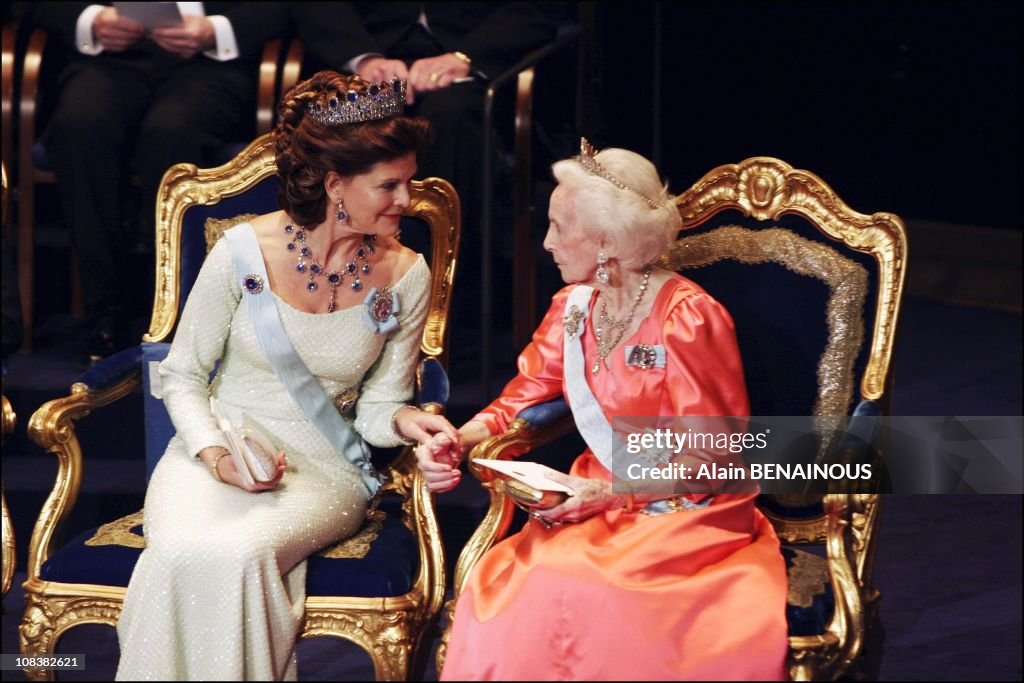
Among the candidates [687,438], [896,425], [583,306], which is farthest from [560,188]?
[896,425]

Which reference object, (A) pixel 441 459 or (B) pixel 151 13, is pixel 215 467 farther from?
(B) pixel 151 13

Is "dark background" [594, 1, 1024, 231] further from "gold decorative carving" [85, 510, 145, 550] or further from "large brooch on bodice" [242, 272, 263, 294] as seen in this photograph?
"gold decorative carving" [85, 510, 145, 550]

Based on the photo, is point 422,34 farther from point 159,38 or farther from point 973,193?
point 973,193

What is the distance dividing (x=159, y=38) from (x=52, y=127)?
1.43 feet

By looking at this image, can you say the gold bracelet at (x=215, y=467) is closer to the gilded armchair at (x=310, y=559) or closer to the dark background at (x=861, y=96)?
the gilded armchair at (x=310, y=559)

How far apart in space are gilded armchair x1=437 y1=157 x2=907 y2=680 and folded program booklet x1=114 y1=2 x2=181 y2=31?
1872 mm

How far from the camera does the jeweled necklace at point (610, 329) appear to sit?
10.1ft

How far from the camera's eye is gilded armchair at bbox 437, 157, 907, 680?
3096 mm

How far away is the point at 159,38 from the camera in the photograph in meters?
4.57

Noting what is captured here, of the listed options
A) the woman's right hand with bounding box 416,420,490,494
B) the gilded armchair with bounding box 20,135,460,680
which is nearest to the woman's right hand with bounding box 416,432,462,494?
the woman's right hand with bounding box 416,420,490,494

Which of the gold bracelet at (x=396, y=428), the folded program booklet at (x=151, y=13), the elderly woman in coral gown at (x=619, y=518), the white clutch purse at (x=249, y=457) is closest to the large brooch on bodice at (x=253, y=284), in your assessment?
the white clutch purse at (x=249, y=457)

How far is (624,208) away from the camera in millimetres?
2955

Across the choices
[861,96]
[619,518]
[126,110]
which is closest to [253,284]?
[619,518]

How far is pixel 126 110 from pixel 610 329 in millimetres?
2018
